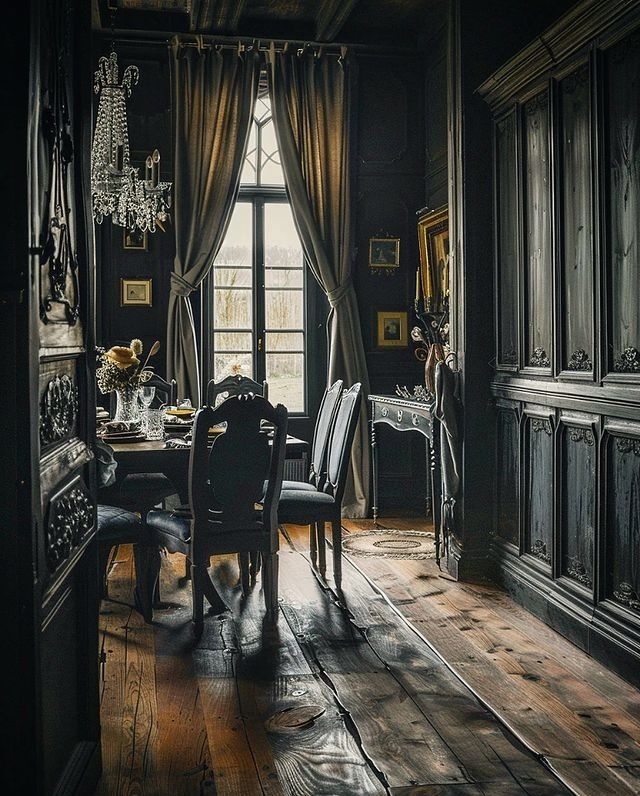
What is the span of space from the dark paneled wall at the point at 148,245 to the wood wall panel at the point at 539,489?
3.31 meters

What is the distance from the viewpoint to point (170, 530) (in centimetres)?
419

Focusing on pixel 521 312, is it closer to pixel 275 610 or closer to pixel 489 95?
pixel 489 95

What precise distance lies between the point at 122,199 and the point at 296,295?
212 centimetres

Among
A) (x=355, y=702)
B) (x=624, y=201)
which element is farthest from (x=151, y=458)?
(x=624, y=201)

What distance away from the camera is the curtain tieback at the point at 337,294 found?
7109 mm

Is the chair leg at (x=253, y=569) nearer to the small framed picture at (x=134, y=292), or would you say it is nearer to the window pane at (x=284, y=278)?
the small framed picture at (x=134, y=292)

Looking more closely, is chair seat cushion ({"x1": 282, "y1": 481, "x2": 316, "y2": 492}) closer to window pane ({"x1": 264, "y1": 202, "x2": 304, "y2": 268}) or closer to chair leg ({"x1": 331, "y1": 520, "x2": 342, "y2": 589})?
chair leg ({"x1": 331, "y1": 520, "x2": 342, "y2": 589})

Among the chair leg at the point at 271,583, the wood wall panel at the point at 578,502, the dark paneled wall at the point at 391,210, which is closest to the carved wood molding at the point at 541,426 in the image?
the wood wall panel at the point at 578,502

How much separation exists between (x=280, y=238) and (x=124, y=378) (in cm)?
283

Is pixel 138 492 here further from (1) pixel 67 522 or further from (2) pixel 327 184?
(1) pixel 67 522

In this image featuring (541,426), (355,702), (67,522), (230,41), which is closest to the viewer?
(67,522)

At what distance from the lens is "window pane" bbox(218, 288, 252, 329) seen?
23.7ft

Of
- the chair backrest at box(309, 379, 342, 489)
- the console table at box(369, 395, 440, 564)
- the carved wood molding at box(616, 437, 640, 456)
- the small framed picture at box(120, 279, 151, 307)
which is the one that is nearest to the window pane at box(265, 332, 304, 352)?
the console table at box(369, 395, 440, 564)

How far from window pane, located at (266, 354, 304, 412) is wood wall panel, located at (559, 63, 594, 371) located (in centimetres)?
345
